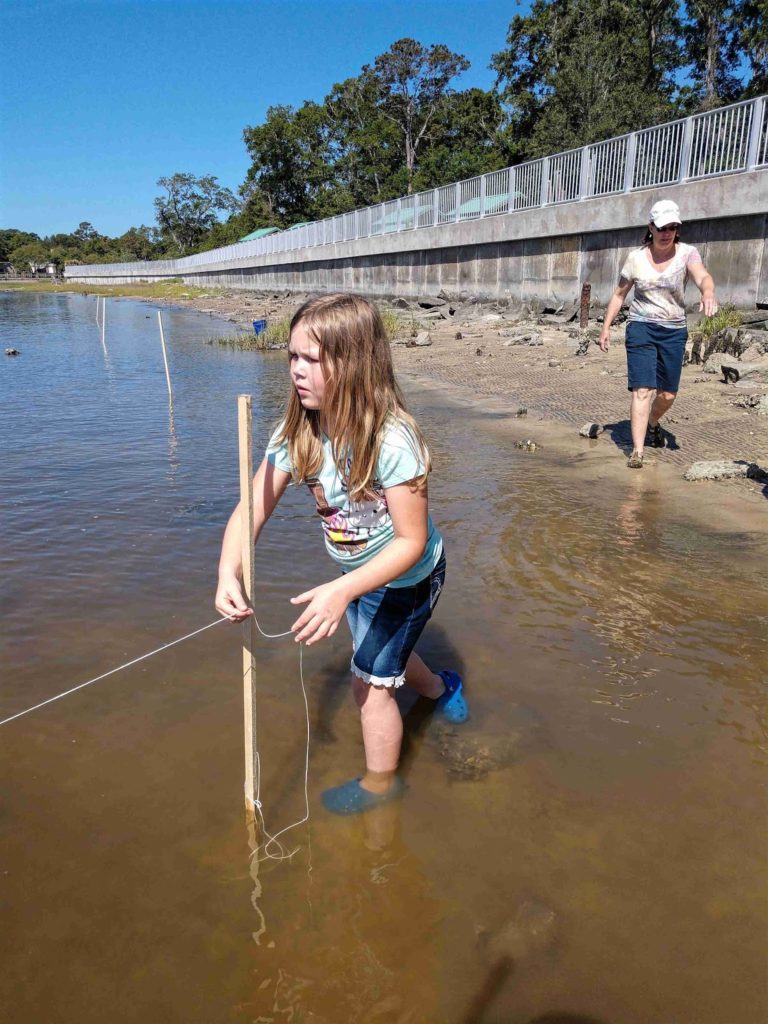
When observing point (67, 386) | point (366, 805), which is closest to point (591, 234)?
point (67, 386)

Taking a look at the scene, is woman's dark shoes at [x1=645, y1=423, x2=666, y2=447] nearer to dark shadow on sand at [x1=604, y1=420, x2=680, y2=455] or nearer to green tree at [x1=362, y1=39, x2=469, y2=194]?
dark shadow on sand at [x1=604, y1=420, x2=680, y2=455]

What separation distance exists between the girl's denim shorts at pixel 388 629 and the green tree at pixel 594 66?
34407 millimetres

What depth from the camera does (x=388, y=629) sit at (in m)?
2.29

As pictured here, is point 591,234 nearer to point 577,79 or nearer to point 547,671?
point 547,671

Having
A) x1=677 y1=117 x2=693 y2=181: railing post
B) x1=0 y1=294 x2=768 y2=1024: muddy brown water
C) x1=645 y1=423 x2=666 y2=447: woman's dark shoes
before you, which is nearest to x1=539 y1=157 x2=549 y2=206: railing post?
x1=677 y1=117 x2=693 y2=181: railing post

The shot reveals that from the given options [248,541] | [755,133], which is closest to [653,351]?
[248,541]

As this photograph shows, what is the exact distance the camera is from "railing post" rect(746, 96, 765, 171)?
407 inches

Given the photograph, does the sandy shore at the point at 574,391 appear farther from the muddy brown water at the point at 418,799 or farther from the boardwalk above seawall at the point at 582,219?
the muddy brown water at the point at 418,799

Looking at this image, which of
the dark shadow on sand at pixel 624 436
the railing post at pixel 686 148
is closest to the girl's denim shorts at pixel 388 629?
the dark shadow on sand at pixel 624 436

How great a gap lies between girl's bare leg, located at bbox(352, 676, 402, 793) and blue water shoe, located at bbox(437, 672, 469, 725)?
1.37 ft

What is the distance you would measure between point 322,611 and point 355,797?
874 millimetres

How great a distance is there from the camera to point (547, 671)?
124 inches

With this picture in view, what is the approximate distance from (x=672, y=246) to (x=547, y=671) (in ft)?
13.6

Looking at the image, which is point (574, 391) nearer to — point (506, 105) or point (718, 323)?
point (718, 323)
